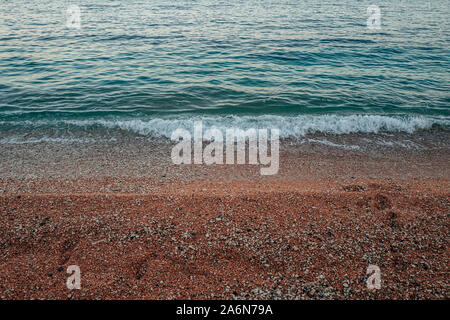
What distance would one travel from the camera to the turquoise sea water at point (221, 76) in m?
9.38

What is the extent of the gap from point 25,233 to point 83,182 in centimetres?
197

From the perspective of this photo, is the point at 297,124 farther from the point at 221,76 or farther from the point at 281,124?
the point at 221,76

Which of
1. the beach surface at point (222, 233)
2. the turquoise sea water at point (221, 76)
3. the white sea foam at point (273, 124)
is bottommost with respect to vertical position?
the beach surface at point (222, 233)

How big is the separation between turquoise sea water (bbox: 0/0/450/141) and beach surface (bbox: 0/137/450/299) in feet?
9.71

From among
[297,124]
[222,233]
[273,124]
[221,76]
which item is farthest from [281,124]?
[222,233]

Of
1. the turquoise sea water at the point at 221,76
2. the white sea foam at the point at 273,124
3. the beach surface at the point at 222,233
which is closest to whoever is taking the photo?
the beach surface at the point at 222,233

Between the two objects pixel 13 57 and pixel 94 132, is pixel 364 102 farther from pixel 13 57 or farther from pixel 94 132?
pixel 13 57

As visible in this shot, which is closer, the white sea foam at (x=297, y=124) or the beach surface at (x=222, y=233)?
the beach surface at (x=222, y=233)

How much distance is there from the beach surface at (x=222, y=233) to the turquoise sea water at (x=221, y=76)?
2958 mm

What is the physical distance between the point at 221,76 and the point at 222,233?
1023 cm

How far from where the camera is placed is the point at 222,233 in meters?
4.39

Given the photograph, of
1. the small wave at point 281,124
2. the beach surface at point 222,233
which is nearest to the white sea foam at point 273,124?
the small wave at point 281,124

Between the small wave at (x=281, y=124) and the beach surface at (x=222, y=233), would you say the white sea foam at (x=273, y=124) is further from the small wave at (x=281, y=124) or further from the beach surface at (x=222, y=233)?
the beach surface at (x=222, y=233)

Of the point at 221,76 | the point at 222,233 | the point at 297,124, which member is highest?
the point at 221,76
